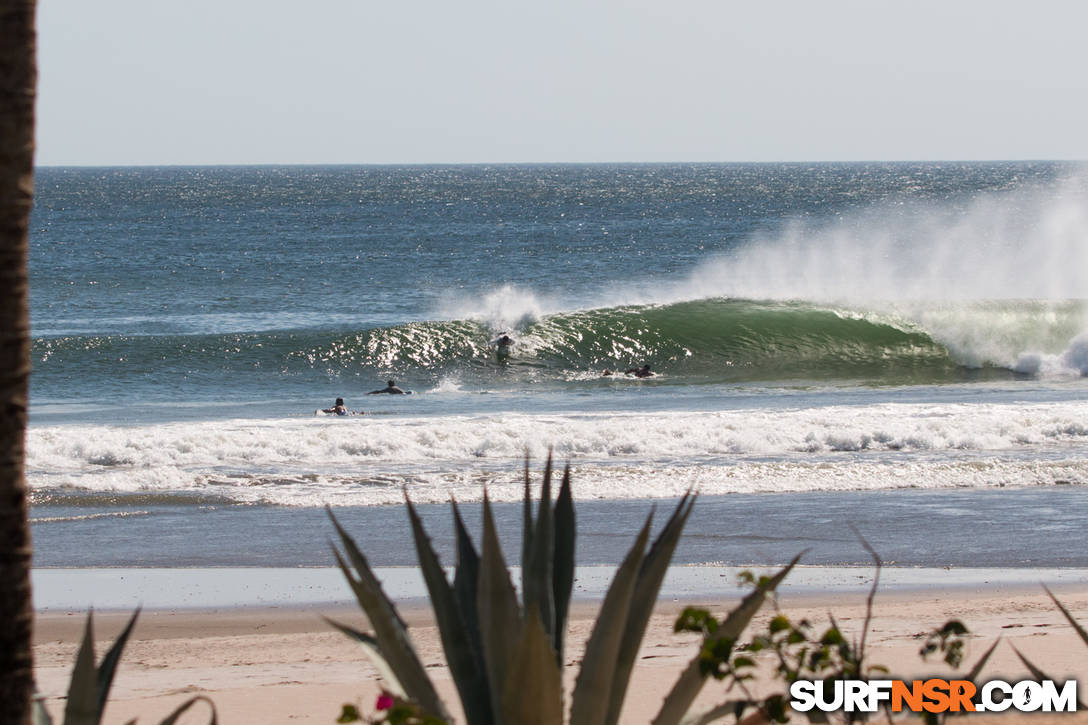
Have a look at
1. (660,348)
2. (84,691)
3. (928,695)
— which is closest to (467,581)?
(84,691)

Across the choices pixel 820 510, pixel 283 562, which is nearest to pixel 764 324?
pixel 820 510

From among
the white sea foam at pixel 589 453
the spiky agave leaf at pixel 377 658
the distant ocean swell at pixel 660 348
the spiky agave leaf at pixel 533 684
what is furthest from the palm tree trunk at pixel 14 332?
the distant ocean swell at pixel 660 348

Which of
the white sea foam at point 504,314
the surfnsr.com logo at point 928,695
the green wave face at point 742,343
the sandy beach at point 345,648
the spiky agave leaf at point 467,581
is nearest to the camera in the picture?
the surfnsr.com logo at point 928,695

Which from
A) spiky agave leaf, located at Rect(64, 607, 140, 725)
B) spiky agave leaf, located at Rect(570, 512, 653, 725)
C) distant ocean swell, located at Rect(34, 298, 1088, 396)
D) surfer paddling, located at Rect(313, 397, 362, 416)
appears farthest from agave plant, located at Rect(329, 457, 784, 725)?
distant ocean swell, located at Rect(34, 298, 1088, 396)

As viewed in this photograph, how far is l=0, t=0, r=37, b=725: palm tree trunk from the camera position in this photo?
228 cm

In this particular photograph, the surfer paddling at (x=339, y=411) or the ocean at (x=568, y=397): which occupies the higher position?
the ocean at (x=568, y=397)

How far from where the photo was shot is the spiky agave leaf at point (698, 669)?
2.84 metres

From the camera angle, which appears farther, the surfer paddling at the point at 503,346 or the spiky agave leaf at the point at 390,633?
the surfer paddling at the point at 503,346

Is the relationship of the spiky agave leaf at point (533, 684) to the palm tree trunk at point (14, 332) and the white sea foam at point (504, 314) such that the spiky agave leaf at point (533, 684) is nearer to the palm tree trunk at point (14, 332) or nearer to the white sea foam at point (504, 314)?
the palm tree trunk at point (14, 332)

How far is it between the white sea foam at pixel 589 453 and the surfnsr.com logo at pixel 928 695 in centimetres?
805

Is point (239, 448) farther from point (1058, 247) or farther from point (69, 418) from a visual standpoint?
point (1058, 247)

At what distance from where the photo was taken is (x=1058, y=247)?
117ft

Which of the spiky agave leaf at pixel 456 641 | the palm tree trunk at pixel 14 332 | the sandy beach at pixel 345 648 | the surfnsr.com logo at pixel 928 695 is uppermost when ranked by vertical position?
the palm tree trunk at pixel 14 332

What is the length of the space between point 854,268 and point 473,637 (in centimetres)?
3607
